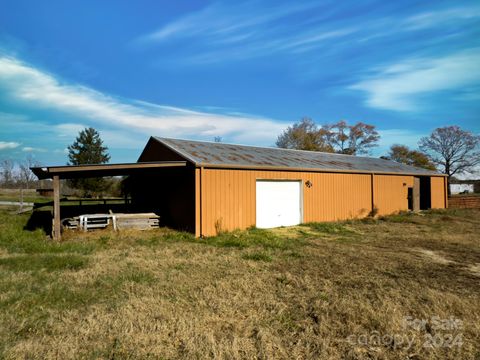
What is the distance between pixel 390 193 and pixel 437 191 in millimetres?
6089

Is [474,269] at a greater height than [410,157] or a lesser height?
lesser

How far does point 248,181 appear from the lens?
484 inches

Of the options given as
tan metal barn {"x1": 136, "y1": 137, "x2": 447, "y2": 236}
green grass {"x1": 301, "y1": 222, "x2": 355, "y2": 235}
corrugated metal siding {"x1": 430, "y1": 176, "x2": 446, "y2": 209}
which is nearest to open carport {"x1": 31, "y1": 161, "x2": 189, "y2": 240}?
tan metal barn {"x1": 136, "y1": 137, "x2": 447, "y2": 236}

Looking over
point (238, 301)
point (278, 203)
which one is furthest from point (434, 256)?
point (278, 203)

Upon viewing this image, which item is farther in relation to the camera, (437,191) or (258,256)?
(437,191)

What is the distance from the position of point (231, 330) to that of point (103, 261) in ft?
14.7

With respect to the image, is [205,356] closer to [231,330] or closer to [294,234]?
[231,330]

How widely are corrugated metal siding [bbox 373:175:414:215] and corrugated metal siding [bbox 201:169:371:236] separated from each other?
94 cm

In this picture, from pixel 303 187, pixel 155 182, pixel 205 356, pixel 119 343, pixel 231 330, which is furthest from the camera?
pixel 155 182

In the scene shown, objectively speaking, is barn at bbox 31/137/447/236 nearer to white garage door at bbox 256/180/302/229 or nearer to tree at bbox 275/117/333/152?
white garage door at bbox 256/180/302/229

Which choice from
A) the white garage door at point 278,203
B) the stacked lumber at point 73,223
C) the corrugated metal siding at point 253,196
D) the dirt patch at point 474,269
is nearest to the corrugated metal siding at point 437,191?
the corrugated metal siding at point 253,196

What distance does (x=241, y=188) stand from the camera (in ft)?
39.6

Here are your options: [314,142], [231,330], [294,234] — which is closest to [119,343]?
[231,330]

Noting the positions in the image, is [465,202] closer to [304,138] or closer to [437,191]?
[437,191]
